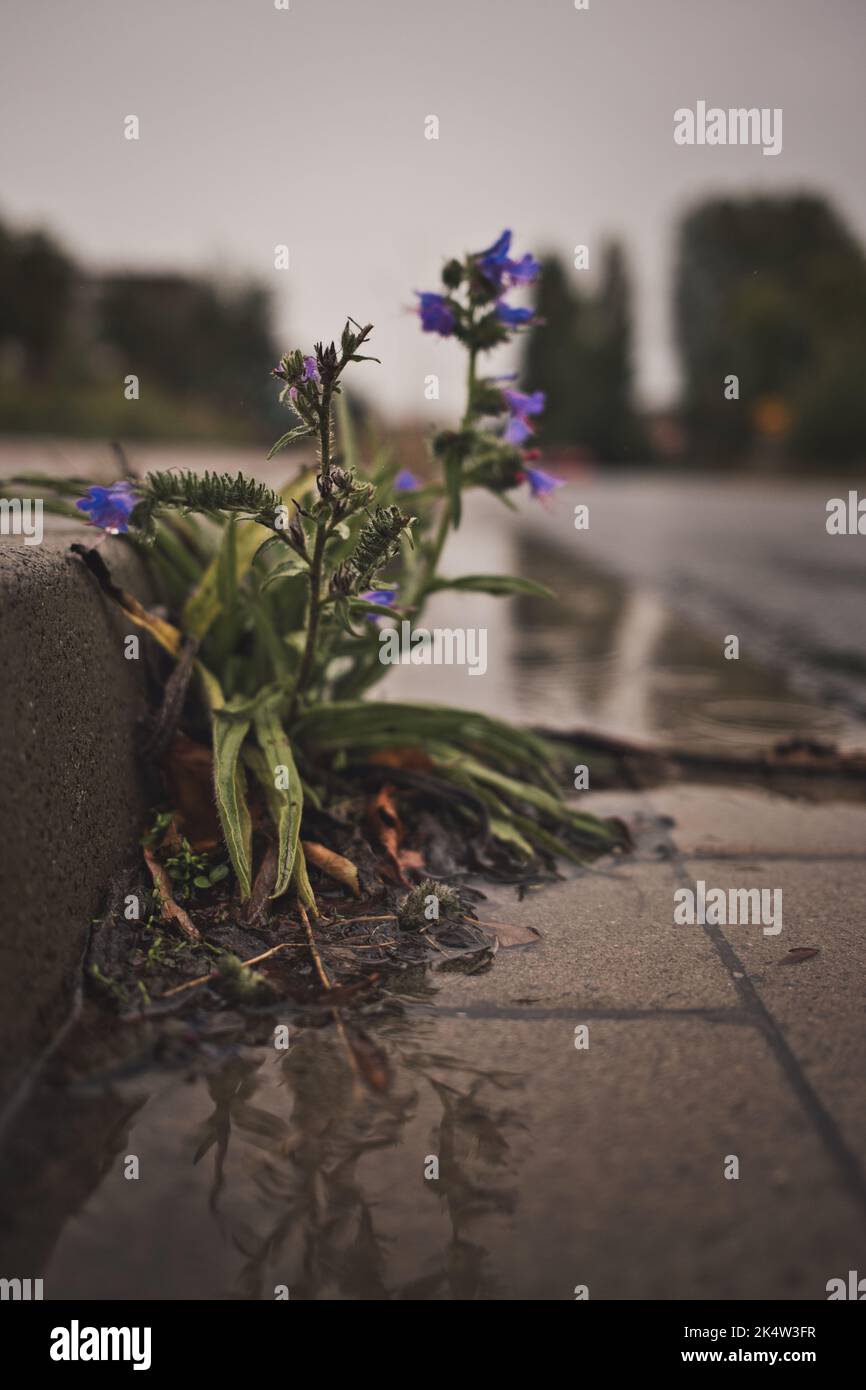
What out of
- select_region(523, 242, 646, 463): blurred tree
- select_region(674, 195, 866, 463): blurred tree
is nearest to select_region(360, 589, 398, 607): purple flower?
select_region(674, 195, 866, 463): blurred tree

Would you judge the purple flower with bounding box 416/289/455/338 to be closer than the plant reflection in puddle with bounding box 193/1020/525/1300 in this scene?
No

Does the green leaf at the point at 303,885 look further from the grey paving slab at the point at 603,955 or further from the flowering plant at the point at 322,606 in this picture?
the grey paving slab at the point at 603,955

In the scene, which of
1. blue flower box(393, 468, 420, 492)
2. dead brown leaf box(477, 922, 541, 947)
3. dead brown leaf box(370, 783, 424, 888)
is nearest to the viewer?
dead brown leaf box(477, 922, 541, 947)

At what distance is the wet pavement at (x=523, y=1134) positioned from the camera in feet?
3.58

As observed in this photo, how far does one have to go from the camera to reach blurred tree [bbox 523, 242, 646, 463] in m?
45.4

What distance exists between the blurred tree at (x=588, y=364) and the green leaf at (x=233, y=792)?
140 ft

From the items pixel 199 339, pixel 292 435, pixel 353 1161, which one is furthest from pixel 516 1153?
pixel 199 339

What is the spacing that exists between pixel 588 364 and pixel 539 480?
45.9 metres

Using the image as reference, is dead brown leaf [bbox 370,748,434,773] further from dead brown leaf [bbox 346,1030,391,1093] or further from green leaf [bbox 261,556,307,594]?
dead brown leaf [bbox 346,1030,391,1093]

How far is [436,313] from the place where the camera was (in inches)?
90.4

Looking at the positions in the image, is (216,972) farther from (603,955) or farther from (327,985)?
(603,955)

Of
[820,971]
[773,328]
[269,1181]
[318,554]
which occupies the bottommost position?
[269,1181]

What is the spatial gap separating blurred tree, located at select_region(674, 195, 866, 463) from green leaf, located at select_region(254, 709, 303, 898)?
33.3 m
